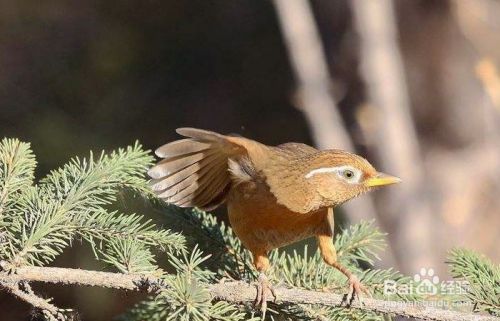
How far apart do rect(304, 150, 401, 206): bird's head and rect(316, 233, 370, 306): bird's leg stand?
13 centimetres

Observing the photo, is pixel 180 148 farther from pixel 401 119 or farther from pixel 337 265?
pixel 401 119

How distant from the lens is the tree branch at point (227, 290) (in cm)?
227

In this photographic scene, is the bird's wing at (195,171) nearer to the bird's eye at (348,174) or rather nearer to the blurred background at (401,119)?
the bird's eye at (348,174)

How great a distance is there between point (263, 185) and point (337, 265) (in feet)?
1.26

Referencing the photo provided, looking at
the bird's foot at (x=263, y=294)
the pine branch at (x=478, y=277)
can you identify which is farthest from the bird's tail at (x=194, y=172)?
the pine branch at (x=478, y=277)

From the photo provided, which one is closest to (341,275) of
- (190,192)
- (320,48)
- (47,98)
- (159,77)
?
(190,192)

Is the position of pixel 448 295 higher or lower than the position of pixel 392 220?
lower

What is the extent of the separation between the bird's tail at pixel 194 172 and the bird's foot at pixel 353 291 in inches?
24.2

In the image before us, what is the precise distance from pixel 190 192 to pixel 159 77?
247 inches

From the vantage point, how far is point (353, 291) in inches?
101

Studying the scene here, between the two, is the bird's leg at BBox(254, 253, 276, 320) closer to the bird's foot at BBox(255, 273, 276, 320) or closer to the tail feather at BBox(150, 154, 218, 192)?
the bird's foot at BBox(255, 273, 276, 320)

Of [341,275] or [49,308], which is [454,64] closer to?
[341,275]

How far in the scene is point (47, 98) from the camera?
8312 millimetres

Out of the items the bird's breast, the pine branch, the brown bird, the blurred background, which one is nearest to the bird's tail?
the brown bird
